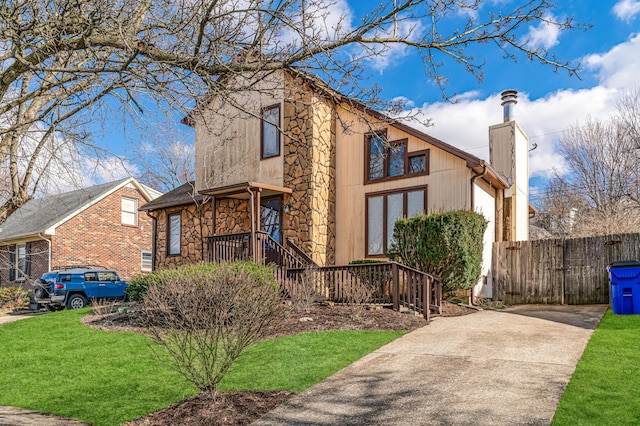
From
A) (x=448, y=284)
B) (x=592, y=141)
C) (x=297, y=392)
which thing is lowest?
(x=297, y=392)

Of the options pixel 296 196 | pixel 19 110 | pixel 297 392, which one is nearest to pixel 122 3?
pixel 19 110

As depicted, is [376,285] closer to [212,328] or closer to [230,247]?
[230,247]

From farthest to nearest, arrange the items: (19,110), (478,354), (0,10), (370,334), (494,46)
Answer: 1. (370,334)
2. (478,354)
3. (19,110)
4. (494,46)
5. (0,10)

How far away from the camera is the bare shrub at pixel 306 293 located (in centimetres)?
1073

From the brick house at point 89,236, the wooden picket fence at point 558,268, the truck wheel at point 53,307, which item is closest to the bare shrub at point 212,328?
the wooden picket fence at point 558,268

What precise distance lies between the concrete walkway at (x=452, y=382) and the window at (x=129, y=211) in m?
19.8

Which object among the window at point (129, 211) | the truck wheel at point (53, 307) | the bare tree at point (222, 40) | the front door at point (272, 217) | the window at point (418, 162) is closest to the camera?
the bare tree at point (222, 40)

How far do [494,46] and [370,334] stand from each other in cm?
555

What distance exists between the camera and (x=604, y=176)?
2486cm

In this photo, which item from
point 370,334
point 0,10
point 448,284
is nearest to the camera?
point 0,10

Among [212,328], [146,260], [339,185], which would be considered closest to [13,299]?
[146,260]

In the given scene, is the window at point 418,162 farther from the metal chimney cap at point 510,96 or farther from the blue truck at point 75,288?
the blue truck at point 75,288

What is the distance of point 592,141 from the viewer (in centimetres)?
2503

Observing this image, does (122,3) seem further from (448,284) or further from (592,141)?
(592,141)
